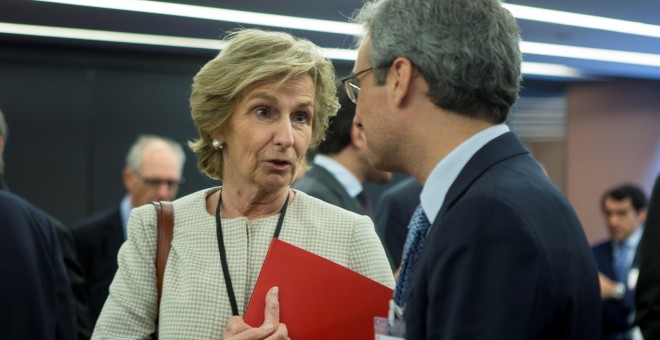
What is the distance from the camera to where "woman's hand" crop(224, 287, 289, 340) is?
1726 mm

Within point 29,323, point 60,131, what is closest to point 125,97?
point 60,131

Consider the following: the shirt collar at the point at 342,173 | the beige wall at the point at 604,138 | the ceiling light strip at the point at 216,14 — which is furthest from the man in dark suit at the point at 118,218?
the beige wall at the point at 604,138

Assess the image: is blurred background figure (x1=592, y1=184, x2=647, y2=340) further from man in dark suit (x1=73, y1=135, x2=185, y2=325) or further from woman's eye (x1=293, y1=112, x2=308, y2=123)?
woman's eye (x1=293, y1=112, x2=308, y2=123)

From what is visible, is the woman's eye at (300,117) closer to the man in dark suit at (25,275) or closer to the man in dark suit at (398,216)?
the man in dark suit at (25,275)

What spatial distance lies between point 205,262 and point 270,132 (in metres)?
0.34

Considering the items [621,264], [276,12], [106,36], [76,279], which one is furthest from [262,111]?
[106,36]

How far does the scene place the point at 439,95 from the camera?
56.3 inches

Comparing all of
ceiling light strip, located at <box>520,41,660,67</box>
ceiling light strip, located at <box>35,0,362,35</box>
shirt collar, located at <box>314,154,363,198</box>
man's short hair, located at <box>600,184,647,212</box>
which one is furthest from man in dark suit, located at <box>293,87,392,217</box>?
ceiling light strip, located at <box>520,41,660,67</box>

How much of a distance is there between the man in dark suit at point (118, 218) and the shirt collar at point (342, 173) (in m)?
2.05

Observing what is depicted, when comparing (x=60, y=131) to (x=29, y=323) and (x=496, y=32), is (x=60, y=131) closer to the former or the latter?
(x=29, y=323)

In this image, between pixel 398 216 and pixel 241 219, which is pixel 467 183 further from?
pixel 398 216

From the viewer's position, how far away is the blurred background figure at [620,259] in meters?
5.59

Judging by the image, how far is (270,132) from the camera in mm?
2008

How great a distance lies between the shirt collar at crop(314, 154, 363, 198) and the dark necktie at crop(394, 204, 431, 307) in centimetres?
151
